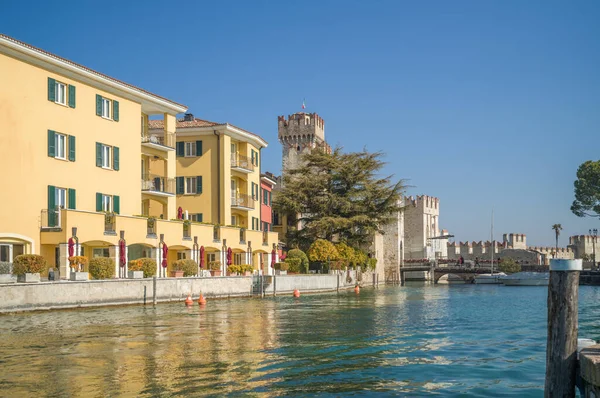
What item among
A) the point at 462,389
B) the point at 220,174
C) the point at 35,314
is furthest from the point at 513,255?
the point at 462,389

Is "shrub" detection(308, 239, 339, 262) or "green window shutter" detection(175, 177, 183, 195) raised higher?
"green window shutter" detection(175, 177, 183, 195)

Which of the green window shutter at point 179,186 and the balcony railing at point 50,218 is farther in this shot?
the green window shutter at point 179,186

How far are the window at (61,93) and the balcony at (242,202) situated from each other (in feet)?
70.7

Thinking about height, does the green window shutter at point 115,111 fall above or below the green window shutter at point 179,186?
above

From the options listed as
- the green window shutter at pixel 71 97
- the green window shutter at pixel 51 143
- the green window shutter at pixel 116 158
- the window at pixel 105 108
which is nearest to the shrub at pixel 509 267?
the green window shutter at pixel 116 158

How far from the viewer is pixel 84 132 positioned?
42156mm

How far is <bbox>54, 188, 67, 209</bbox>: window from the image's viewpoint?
39575 mm

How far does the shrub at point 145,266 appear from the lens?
129 ft

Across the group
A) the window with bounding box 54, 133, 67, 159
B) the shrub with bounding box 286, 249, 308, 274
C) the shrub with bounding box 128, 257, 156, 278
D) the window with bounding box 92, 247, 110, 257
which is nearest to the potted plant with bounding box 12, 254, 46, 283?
the shrub with bounding box 128, 257, 156, 278

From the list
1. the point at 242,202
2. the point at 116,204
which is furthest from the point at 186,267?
the point at 242,202

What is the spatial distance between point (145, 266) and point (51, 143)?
27.1ft

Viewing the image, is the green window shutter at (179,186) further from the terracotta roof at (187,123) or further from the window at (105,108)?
the window at (105,108)

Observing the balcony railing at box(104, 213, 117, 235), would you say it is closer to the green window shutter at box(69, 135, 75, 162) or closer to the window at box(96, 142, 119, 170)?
the green window shutter at box(69, 135, 75, 162)

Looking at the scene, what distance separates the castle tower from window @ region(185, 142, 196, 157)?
3707 cm
